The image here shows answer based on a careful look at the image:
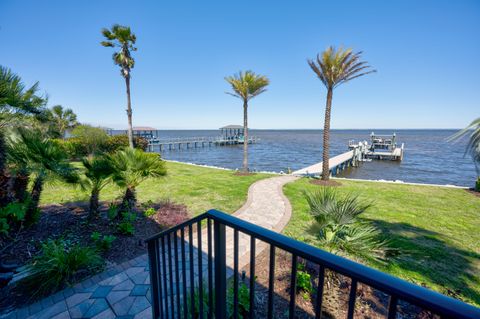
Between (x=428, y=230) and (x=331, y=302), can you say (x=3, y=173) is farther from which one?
(x=428, y=230)

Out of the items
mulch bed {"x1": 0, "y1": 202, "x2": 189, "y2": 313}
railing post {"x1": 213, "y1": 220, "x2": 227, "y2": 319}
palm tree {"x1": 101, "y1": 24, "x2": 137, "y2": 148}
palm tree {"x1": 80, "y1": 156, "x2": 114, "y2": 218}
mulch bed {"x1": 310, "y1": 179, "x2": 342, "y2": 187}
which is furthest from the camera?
palm tree {"x1": 101, "y1": 24, "x2": 137, "y2": 148}

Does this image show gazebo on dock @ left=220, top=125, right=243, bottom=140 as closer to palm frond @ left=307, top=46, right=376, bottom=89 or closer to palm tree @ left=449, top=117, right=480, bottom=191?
palm frond @ left=307, top=46, right=376, bottom=89

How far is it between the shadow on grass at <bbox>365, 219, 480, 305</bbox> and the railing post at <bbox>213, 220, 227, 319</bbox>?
3.34m

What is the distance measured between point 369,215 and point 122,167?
6.86 m

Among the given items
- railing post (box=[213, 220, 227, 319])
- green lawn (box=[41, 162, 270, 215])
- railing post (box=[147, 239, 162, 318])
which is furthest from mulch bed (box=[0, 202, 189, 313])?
railing post (box=[213, 220, 227, 319])

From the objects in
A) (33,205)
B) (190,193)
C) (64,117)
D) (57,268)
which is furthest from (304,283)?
(64,117)

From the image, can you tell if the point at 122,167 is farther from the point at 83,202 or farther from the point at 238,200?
the point at 238,200

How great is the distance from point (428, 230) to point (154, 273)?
6.70 metres

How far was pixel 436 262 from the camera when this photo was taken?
13.4 ft

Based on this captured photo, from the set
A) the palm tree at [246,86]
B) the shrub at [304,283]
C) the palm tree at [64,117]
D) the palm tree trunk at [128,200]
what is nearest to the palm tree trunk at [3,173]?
the palm tree trunk at [128,200]

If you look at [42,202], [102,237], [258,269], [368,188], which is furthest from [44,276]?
[368,188]

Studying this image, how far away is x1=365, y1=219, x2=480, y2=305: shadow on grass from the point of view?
3.43m

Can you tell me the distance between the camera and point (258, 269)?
3.60 m

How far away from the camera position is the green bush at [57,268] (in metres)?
3.09
